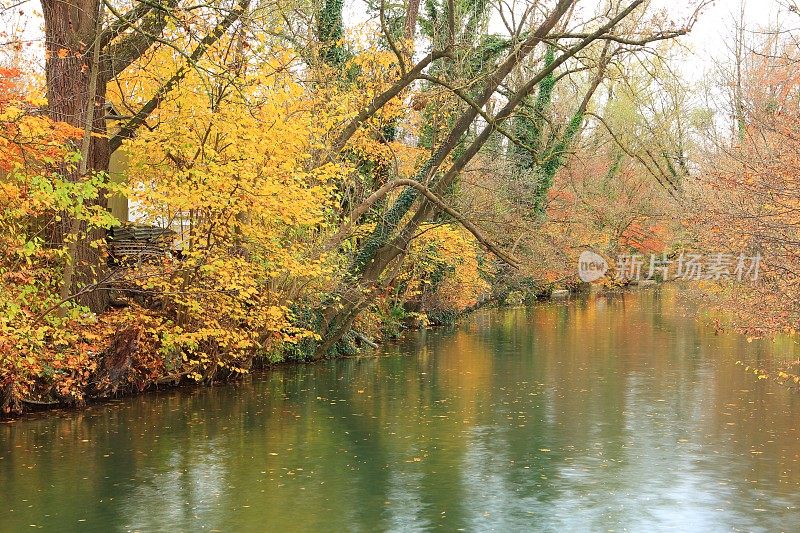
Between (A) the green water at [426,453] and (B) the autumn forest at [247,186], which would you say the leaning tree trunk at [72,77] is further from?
(A) the green water at [426,453]

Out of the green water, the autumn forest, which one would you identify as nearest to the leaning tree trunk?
the autumn forest

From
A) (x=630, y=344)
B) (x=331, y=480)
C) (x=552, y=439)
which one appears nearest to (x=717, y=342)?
(x=630, y=344)

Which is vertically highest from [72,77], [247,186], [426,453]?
[72,77]

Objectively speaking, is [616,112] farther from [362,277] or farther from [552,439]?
[552,439]

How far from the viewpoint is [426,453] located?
41.7 feet

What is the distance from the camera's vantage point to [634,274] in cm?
4747

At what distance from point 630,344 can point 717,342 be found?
2.36 metres

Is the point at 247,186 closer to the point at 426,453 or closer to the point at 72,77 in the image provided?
the point at 72,77

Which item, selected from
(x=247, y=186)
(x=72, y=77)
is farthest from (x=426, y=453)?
(x=72, y=77)

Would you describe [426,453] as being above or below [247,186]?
below

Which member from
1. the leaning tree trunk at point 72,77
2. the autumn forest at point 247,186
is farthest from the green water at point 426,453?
the leaning tree trunk at point 72,77

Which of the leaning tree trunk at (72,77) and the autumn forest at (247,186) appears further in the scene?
the leaning tree trunk at (72,77)

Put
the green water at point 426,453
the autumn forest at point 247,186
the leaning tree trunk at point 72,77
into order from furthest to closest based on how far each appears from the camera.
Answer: the leaning tree trunk at point 72,77 < the autumn forest at point 247,186 < the green water at point 426,453

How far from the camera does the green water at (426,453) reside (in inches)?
385
